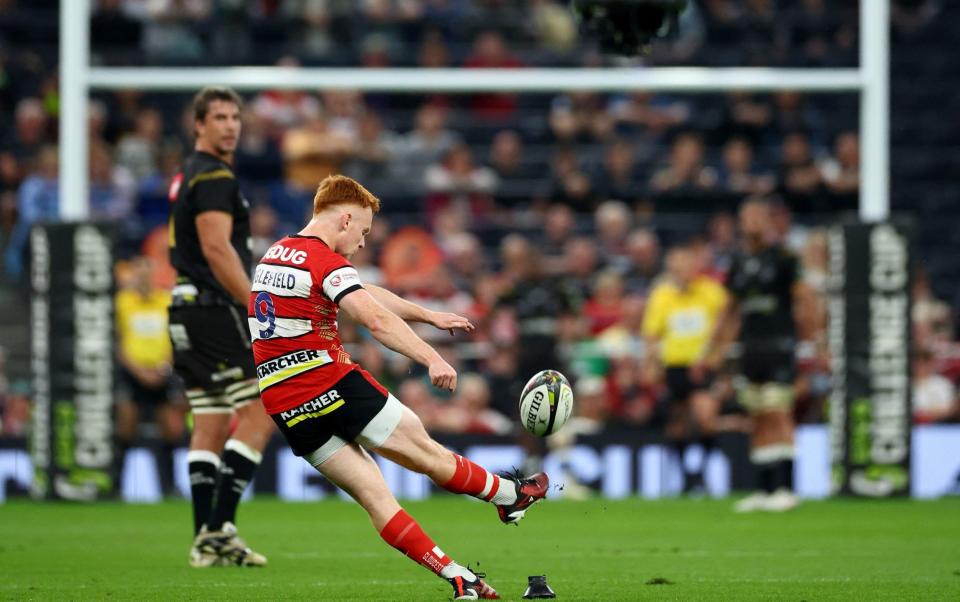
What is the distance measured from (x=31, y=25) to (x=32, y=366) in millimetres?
7663

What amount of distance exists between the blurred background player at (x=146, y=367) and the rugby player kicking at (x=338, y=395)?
28.5 feet

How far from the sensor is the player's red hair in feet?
23.2

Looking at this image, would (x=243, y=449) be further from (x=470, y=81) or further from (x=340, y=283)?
(x=470, y=81)

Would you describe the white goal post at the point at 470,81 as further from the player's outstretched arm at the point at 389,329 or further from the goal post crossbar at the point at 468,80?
the player's outstretched arm at the point at 389,329

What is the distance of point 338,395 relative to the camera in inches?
271

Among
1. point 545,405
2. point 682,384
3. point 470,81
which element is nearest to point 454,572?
point 545,405

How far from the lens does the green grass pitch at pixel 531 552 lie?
7617mm

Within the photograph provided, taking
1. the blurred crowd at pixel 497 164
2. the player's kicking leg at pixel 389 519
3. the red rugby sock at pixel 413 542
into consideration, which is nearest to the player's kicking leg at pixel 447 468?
the player's kicking leg at pixel 389 519

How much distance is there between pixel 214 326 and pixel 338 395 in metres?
2.29

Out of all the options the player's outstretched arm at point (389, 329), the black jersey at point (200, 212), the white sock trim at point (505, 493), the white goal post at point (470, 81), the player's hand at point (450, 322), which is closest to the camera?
the player's outstretched arm at point (389, 329)

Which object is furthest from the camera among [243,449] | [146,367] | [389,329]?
[146,367]

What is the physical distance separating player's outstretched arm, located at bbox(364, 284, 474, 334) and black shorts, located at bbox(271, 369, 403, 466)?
0.37 meters

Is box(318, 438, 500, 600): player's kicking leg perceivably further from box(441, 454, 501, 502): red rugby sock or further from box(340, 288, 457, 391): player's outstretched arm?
box(340, 288, 457, 391): player's outstretched arm

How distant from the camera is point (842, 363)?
581 inches
